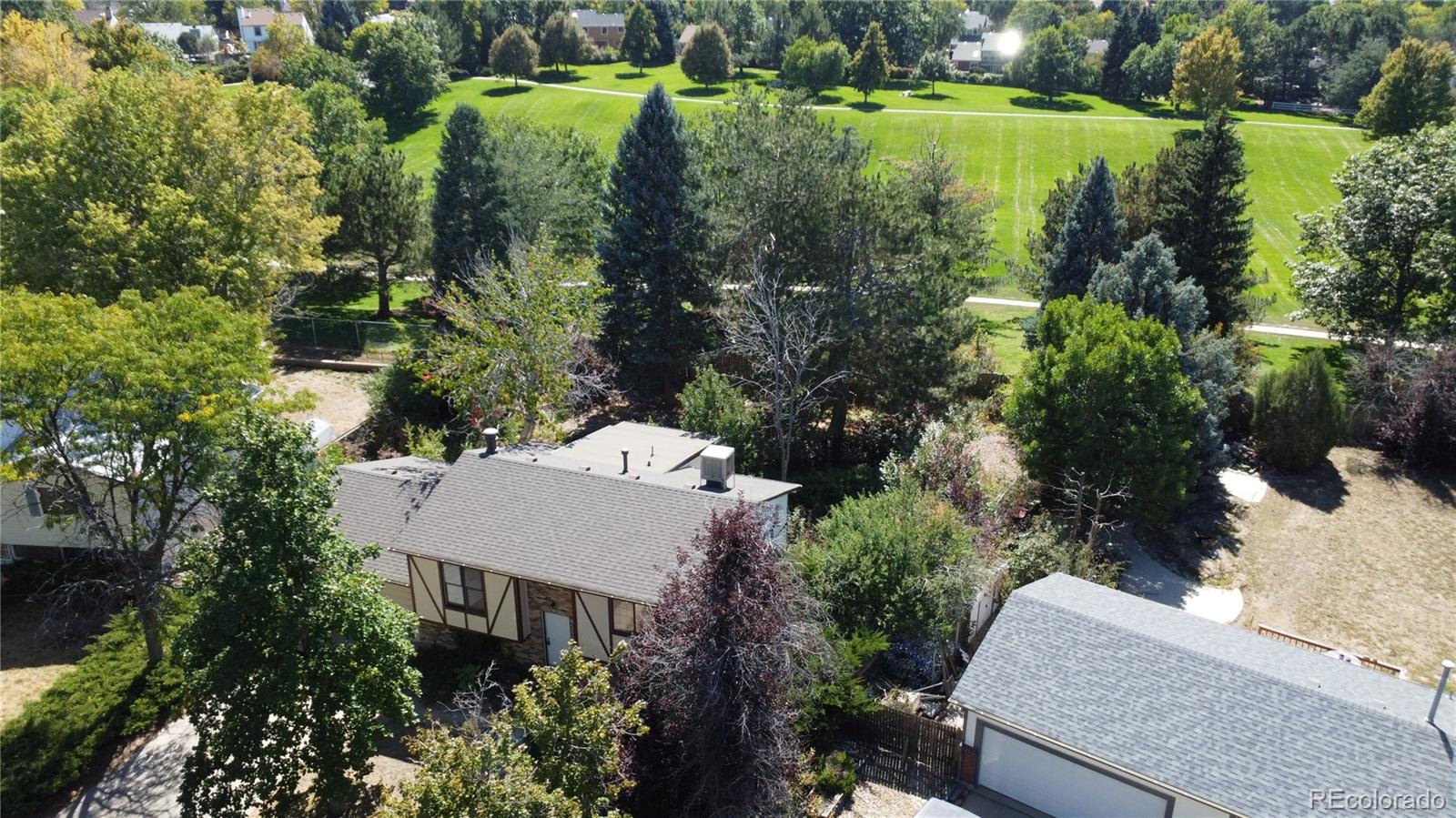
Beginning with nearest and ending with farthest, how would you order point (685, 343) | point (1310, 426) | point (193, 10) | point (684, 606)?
1. point (684, 606)
2. point (1310, 426)
3. point (685, 343)
4. point (193, 10)

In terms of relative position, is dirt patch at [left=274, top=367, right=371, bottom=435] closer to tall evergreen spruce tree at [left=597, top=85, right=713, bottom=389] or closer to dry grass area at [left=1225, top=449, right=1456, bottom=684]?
tall evergreen spruce tree at [left=597, top=85, right=713, bottom=389]

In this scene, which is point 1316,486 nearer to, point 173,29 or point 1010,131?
point 1010,131

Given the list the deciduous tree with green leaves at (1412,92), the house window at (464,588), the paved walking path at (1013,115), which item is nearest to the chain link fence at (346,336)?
the house window at (464,588)

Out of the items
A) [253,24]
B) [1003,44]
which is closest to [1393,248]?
[1003,44]

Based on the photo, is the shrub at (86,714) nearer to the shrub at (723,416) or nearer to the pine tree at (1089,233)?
the shrub at (723,416)

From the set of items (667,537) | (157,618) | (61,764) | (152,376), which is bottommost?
(61,764)

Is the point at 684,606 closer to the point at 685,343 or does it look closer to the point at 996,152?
the point at 685,343

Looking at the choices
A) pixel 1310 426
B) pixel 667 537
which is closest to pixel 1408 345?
pixel 1310 426
